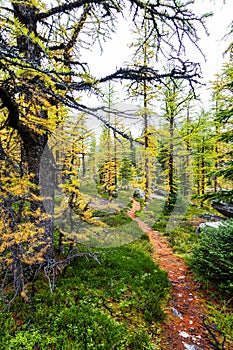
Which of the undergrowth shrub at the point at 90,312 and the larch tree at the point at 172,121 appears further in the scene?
the larch tree at the point at 172,121

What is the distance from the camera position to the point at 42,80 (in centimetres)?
283

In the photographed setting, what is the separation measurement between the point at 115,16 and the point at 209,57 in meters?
2.08

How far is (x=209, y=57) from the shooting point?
12.9ft

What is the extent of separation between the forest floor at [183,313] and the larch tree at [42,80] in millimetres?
2819

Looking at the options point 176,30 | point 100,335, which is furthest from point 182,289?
point 176,30

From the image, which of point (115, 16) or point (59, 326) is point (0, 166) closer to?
point (59, 326)

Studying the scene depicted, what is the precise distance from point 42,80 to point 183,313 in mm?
5537

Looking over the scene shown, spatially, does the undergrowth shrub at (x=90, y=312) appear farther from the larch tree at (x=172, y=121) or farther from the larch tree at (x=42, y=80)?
the larch tree at (x=172, y=121)

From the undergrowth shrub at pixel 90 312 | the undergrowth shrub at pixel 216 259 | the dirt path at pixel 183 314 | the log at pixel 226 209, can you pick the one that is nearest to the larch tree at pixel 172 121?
the log at pixel 226 209

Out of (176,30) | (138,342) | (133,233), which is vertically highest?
(176,30)

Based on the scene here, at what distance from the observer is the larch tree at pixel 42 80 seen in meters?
2.95

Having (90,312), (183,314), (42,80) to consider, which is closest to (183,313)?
(183,314)

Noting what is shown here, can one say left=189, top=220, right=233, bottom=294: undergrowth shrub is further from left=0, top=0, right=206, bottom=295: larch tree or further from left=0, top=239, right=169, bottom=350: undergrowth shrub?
left=0, top=0, right=206, bottom=295: larch tree

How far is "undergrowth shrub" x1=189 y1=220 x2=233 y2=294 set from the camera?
217 inches
